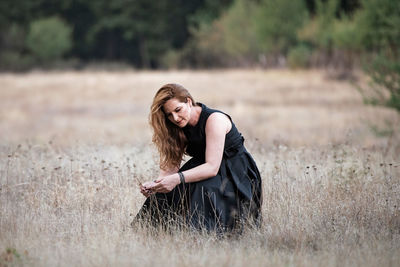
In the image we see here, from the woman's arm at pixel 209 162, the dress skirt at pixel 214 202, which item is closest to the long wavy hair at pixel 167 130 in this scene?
the dress skirt at pixel 214 202

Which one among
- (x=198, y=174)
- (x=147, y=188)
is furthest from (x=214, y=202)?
(x=147, y=188)

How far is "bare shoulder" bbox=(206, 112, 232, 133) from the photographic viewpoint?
4016 millimetres

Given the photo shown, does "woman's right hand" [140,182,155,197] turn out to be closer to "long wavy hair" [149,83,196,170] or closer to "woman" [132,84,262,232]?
"woman" [132,84,262,232]

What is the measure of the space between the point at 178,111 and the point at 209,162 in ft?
1.55

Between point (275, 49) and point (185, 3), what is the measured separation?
A: 2414 cm

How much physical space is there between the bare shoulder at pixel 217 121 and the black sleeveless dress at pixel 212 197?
53 mm

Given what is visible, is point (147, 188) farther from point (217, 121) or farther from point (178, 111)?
point (217, 121)

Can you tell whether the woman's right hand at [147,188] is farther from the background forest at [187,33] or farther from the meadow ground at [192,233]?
the background forest at [187,33]

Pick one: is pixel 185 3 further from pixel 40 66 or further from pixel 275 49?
pixel 275 49

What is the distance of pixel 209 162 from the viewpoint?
4.00 m

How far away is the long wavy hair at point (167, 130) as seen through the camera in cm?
392

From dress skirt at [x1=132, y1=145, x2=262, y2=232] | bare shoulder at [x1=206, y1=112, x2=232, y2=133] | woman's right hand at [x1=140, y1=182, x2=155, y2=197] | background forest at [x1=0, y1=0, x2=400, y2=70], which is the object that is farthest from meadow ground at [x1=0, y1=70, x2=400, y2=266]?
background forest at [x1=0, y1=0, x2=400, y2=70]

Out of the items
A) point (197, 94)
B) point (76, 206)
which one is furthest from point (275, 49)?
point (76, 206)

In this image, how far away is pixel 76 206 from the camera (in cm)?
479
